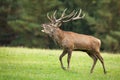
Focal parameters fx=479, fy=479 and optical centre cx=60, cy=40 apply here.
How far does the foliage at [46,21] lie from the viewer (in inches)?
1841

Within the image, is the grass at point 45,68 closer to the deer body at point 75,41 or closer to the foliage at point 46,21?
the deer body at point 75,41

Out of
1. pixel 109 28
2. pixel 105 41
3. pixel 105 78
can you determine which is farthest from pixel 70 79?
pixel 109 28

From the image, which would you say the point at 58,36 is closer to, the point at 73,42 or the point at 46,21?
the point at 73,42

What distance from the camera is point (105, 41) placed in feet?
147

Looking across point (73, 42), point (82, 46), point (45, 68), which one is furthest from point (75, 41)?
point (45, 68)

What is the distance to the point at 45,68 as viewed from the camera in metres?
17.2

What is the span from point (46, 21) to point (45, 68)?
30739 mm

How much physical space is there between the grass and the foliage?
24.6 meters

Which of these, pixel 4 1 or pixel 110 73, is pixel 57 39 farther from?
pixel 4 1

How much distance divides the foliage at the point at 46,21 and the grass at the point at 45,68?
80.6 feet

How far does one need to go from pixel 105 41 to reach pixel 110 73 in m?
27.8

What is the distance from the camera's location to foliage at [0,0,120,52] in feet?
153

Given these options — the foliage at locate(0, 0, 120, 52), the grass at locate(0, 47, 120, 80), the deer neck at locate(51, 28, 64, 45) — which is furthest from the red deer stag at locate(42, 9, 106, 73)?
the foliage at locate(0, 0, 120, 52)

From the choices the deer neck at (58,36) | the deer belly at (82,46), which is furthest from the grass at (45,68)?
the deer neck at (58,36)
